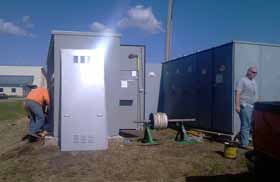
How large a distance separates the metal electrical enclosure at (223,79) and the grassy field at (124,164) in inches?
42.4

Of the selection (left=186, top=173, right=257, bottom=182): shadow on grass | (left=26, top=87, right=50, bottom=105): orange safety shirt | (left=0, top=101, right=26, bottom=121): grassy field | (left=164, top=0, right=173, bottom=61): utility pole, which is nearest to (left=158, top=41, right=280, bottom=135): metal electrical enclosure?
(left=186, top=173, right=257, bottom=182): shadow on grass

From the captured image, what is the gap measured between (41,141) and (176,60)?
5.38m

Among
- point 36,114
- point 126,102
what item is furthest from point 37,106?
point 126,102

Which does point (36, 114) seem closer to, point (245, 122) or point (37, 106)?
point (37, 106)

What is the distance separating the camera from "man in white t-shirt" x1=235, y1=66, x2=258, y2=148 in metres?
7.07

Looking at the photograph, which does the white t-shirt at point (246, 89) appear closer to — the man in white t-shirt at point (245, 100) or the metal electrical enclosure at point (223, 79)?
the man in white t-shirt at point (245, 100)

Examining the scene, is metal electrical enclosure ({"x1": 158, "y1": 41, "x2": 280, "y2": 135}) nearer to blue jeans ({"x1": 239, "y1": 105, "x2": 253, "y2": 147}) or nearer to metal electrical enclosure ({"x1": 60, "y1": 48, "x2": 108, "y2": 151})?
blue jeans ({"x1": 239, "y1": 105, "x2": 253, "y2": 147})

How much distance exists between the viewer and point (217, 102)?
8688mm

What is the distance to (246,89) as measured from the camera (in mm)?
7098

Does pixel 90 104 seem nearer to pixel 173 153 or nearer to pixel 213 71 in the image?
pixel 173 153

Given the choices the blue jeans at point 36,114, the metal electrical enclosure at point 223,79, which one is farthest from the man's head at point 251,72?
the blue jeans at point 36,114

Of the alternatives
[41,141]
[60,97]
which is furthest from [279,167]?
[41,141]

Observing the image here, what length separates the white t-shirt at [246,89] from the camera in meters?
7.06

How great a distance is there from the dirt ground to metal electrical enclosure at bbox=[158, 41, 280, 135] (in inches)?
40.0
